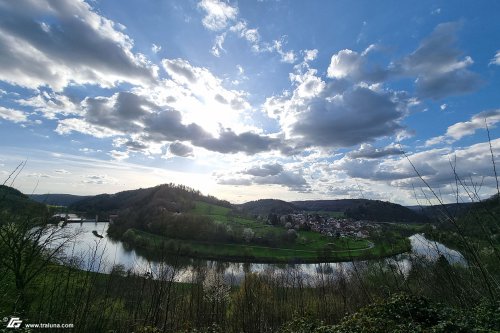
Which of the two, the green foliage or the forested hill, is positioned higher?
the forested hill

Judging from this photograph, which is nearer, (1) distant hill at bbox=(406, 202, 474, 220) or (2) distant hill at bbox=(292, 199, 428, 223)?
(1) distant hill at bbox=(406, 202, 474, 220)

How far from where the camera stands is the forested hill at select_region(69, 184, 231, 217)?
128 m

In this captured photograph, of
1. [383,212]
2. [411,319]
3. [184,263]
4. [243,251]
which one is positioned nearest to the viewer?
[411,319]

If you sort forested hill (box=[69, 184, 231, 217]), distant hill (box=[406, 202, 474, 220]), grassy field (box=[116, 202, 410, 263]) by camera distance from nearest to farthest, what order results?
distant hill (box=[406, 202, 474, 220])
grassy field (box=[116, 202, 410, 263])
forested hill (box=[69, 184, 231, 217])

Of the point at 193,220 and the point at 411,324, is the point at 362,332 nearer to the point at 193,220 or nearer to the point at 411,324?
the point at 411,324

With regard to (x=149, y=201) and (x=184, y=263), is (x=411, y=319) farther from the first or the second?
(x=149, y=201)

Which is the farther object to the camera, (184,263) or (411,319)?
(184,263)

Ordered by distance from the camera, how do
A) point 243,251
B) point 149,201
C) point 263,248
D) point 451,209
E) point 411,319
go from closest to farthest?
point 451,209 < point 411,319 < point 243,251 < point 263,248 < point 149,201

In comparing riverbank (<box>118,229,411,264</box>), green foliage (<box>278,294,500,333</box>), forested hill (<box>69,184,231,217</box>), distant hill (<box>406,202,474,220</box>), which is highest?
forested hill (<box>69,184,231,217</box>)

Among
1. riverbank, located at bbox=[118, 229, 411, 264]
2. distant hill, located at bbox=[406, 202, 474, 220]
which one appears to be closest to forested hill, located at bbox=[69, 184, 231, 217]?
riverbank, located at bbox=[118, 229, 411, 264]

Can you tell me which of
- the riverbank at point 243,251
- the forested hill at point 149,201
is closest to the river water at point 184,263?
the riverbank at point 243,251

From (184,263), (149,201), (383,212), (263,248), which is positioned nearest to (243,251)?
(263,248)

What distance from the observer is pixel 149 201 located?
136 meters

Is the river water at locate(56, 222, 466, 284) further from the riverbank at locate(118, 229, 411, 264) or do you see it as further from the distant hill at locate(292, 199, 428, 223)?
the riverbank at locate(118, 229, 411, 264)
